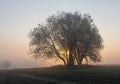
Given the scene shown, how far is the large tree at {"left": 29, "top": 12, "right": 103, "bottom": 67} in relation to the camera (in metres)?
86.7

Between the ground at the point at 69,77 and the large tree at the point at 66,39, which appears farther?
the large tree at the point at 66,39

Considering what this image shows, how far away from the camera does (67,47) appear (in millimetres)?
87125

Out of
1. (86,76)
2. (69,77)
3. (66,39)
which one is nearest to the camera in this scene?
(86,76)

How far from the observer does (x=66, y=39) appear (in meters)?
86.8

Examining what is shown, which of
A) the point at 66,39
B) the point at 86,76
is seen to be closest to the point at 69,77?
the point at 86,76

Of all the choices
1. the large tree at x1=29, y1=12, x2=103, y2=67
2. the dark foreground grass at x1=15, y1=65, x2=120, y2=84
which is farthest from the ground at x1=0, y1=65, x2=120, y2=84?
the large tree at x1=29, y1=12, x2=103, y2=67

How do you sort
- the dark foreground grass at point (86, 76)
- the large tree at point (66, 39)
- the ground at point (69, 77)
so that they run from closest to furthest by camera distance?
1. the dark foreground grass at point (86, 76)
2. the ground at point (69, 77)
3. the large tree at point (66, 39)

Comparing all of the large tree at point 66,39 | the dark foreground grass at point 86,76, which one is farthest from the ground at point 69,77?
the large tree at point 66,39

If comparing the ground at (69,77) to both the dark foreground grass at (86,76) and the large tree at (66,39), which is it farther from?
the large tree at (66,39)

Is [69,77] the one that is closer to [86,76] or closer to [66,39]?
[86,76]

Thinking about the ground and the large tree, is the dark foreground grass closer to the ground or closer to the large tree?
the ground

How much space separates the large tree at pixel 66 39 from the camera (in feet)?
284

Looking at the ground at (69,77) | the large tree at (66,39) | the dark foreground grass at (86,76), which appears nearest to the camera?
the dark foreground grass at (86,76)

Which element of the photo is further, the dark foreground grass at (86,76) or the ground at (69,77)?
the ground at (69,77)
